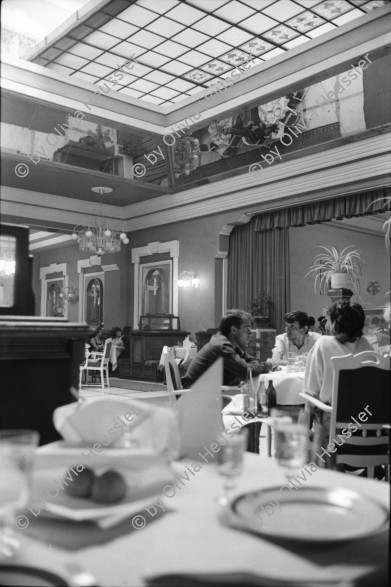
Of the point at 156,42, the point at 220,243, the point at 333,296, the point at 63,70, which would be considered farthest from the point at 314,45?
the point at 220,243

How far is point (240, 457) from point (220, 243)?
8.01 m

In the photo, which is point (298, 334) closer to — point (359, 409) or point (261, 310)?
point (359, 409)

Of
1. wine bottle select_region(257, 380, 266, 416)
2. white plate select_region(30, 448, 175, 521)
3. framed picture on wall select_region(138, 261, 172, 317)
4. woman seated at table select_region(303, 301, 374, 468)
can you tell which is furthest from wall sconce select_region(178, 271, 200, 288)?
white plate select_region(30, 448, 175, 521)

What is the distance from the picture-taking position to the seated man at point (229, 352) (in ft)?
10.6

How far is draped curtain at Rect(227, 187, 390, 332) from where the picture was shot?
765cm

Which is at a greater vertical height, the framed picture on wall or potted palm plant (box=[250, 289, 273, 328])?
the framed picture on wall

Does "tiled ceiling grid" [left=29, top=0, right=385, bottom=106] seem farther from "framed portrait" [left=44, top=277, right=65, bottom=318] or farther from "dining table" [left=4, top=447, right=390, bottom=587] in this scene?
"dining table" [left=4, top=447, right=390, bottom=587]

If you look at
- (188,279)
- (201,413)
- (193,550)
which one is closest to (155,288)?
(188,279)

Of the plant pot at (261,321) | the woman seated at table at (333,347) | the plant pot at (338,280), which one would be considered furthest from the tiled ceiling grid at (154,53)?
the plant pot at (261,321)

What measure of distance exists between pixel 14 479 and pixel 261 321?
7.47m

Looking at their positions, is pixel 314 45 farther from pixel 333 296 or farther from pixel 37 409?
pixel 37 409

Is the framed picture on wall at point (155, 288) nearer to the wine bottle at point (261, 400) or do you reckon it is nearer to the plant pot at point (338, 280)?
the plant pot at point (338, 280)

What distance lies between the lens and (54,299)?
37.7 inches

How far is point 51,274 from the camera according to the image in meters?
0.94
